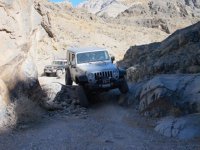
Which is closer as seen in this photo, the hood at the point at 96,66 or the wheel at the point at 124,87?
the hood at the point at 96,66

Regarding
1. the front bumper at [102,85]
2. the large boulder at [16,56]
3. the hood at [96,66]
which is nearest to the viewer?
the large boulder at [16,56]

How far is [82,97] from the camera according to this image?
53.5ft

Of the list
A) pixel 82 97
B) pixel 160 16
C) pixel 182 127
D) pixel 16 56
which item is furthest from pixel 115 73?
pixel 160 16

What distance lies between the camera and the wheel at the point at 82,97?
16312mm

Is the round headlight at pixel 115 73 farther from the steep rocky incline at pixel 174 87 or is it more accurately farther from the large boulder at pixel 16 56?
the large boulder at pixel 16 56

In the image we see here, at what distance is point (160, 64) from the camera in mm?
18266

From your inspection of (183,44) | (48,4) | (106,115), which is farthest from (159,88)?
(48,4)

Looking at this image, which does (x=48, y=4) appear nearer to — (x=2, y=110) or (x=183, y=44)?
(x=183, y=44)

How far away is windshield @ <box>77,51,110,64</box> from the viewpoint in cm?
1777

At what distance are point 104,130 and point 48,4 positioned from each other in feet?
157

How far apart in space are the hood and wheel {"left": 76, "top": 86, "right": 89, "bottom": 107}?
0.77 m

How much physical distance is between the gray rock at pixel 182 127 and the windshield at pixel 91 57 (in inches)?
251

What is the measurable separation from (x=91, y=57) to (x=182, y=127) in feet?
25.0

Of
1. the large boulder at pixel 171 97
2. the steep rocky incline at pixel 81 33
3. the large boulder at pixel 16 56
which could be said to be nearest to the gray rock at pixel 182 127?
the large boulder at pixel 171 97
